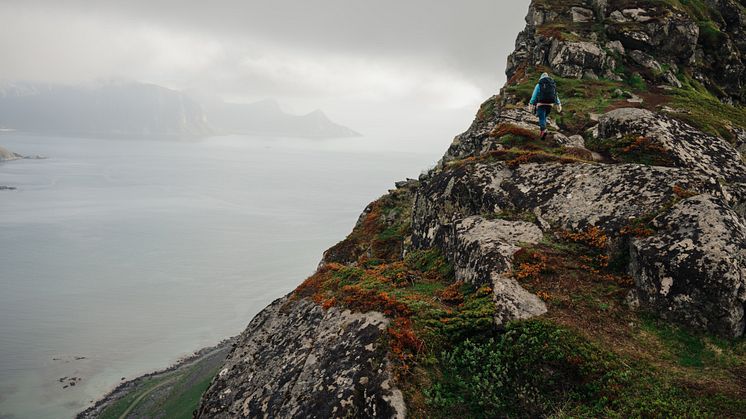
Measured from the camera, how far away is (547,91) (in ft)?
78.5

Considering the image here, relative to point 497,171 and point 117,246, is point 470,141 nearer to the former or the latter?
point 497,171

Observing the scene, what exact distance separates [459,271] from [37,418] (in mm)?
84634

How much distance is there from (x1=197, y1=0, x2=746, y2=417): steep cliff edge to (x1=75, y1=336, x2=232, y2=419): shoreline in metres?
53.2

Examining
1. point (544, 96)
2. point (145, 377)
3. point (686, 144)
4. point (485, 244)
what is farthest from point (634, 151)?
point (145, 377)

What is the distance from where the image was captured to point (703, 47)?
4900cm

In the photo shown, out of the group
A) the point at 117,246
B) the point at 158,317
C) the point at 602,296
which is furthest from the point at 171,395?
the point at 117,246

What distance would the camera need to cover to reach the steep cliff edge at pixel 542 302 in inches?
415

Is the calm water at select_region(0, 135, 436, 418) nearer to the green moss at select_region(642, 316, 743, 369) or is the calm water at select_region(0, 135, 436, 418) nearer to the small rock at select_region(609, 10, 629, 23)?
the green moss at select_region(642, 316, 743, 369)

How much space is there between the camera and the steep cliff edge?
34.6 ft

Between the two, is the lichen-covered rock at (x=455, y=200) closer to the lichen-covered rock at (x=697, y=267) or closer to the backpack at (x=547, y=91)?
the backpack at (x=547, y=91)

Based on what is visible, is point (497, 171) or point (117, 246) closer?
point (497, 171)

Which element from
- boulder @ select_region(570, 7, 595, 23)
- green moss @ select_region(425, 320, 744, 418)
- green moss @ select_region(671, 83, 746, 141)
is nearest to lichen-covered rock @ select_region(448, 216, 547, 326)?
green moss @ select_region(425, 320, 744, 418)

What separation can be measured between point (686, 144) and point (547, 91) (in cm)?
747

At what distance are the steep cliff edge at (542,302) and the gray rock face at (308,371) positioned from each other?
0.06m
